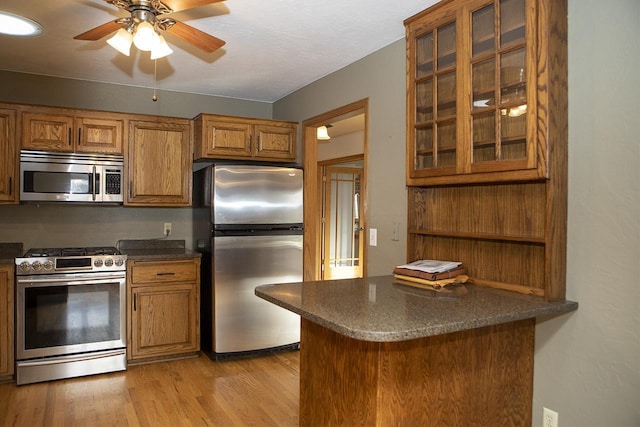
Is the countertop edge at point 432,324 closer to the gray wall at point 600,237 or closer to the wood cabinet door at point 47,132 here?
the gray wall at point 600,237

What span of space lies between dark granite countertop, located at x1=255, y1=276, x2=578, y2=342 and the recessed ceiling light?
2.05 m

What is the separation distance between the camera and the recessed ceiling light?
8.25 ft

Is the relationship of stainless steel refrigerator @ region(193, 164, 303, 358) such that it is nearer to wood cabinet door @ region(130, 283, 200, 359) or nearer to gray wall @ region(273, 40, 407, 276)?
wood cabinet door @ region(130, 283, 200, 359)

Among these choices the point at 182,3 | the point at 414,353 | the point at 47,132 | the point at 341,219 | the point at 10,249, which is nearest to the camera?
the point at 414,353

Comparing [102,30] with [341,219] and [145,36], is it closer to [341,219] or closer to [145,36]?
[145,36]

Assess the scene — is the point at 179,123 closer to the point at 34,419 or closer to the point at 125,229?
the point at 125,229

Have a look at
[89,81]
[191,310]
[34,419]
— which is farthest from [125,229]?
[34,419]

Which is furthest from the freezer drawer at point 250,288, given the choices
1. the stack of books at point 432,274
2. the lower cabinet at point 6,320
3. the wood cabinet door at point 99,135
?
the stack of books at point 432,274

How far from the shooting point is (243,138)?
409 centimetres

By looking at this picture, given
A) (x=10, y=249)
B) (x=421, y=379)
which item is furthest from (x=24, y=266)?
(x=421, y=379)

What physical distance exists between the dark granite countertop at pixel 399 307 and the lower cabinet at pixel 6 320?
7.46ft

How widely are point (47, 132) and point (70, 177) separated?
15.1 inches

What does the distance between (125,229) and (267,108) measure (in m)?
1.88

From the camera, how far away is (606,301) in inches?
71.7
